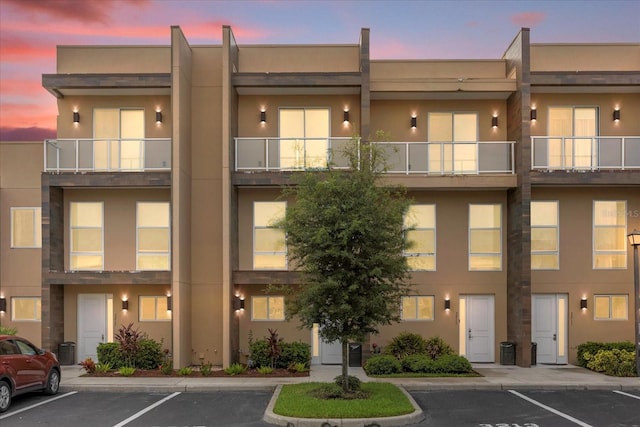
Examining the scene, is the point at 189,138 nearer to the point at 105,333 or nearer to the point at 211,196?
the point at 211,196

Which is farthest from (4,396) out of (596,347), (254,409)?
(596,347)

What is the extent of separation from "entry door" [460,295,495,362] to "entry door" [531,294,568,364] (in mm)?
1339

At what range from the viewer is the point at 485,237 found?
18031mm

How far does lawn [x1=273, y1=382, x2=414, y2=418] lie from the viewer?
34.3 feet

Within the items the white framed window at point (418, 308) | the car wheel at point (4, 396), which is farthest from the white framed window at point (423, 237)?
the car wheel at point (4, 396)

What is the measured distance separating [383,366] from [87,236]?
33.8ft

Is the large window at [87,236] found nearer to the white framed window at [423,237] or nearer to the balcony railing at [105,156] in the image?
the balcony railing at [105,156]

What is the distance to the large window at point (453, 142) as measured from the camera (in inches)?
696

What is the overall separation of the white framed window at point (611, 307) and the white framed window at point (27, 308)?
18200 millimetres

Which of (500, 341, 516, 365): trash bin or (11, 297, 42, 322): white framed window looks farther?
(11, 297, 42, 322): white framed window

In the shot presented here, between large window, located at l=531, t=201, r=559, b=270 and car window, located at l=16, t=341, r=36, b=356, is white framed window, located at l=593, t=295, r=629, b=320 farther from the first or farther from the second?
car window, located at l=16, t=341, r=36, b=356

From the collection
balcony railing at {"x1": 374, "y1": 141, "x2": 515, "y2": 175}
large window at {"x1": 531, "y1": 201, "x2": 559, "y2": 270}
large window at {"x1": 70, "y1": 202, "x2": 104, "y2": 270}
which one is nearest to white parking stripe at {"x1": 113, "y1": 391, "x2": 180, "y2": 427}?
large window at {"x1": 70, "y1": 202, "x2": 104, "y2": 270}

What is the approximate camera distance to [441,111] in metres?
18.4

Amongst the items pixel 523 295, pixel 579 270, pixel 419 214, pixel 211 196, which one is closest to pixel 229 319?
pixel 211 196
